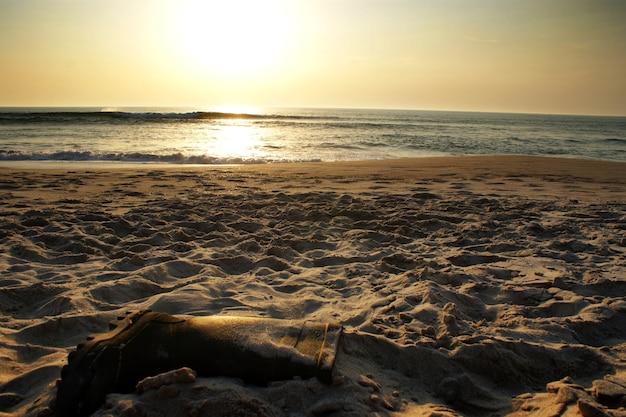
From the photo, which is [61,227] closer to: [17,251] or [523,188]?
[17,251]

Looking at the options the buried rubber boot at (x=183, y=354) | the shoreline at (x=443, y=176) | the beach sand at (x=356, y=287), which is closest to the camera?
the buried rubber boot at (x=183, y=354)

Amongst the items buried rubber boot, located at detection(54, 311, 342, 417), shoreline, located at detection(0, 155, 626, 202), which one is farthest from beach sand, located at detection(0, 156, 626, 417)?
shoreline, located at detection(0, 155, 626, 202)

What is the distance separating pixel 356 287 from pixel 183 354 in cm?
155

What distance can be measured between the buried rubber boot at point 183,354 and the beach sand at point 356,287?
0.06m

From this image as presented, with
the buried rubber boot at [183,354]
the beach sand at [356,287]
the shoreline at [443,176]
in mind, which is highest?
the shoreline at [443,176]

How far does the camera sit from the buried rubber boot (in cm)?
161

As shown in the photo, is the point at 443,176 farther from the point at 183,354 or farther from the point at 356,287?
the point at 183,354

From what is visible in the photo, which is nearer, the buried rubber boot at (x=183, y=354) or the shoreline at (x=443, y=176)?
the buried rubber boot at (x=183, y=354)

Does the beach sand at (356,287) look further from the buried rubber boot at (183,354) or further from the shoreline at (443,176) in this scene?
the shoreline at (443,176)

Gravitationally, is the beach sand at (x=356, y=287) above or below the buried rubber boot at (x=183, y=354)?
below

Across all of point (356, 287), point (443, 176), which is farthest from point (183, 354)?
point (443, 176)

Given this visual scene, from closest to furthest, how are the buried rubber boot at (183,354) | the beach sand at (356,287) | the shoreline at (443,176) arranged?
the buried rubber boot at (183,354) < the beach sand at (356,287) < the shoreline at (443,176)

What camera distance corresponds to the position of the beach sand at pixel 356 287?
5.79 ft

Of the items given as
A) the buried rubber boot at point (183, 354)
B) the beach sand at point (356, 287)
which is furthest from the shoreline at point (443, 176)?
the buried rubber boot at point (183, 354)
